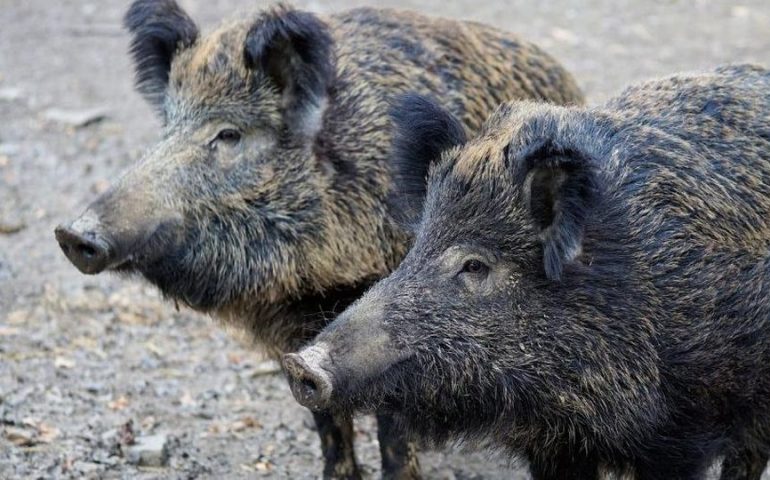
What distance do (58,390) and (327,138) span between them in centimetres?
215

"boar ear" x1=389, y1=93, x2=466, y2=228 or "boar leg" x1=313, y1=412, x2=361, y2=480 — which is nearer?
"boar ear" x1=389, y1=93, x2=466, y2=228

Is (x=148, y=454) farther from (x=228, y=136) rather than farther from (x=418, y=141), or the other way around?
(x=418, y=141)

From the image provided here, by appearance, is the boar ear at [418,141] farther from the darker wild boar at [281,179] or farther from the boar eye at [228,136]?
the boar eye at [228,136]

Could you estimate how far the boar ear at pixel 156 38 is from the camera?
624 centimetres

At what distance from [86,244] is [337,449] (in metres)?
1.68

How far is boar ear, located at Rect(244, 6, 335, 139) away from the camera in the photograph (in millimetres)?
5855

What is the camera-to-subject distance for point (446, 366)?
4523 millimetres

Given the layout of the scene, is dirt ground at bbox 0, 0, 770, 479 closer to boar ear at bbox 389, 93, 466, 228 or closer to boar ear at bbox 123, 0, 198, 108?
boar ear at bbox 389, 93, 466, 228

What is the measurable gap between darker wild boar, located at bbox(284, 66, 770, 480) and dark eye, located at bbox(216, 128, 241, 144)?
144 centimetres

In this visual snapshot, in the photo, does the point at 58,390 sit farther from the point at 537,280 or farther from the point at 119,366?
the point at 537,280

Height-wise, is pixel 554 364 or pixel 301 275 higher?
pixel 554 364

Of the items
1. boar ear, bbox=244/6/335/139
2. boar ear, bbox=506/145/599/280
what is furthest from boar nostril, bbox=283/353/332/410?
boar ear, bbox=244/6/335/139

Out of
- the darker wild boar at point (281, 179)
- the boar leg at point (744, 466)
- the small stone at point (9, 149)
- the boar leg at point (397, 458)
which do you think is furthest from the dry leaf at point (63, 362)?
the boar leg at point (744, 466)

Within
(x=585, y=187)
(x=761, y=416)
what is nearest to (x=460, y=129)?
(x=585, y=187)
